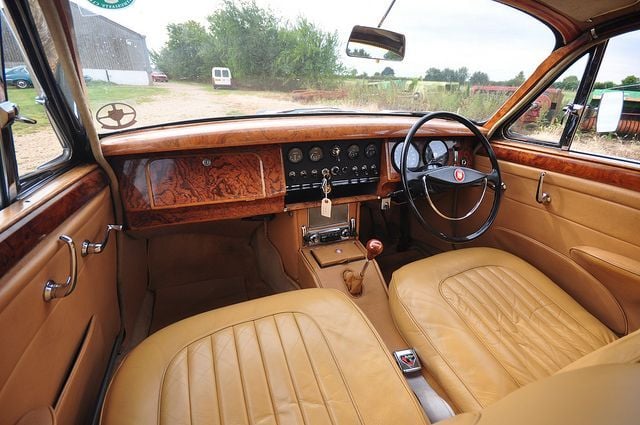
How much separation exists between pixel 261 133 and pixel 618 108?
1638 mm

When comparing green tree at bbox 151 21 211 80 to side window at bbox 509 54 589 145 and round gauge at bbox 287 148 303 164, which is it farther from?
side window at bbox 509 54 589 145

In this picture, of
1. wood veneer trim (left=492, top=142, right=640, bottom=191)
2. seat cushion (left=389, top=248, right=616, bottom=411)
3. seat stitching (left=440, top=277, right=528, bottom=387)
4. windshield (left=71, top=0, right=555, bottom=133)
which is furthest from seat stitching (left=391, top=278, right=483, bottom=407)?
windshield (left=71, top=0, right=555, bottom=133)

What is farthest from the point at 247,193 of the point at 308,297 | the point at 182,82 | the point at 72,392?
the point at 72,392

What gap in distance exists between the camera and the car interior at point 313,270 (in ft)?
2.52

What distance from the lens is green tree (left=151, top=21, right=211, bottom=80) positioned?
1.46 metres

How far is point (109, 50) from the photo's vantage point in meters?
1.33

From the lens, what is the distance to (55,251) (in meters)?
0.81

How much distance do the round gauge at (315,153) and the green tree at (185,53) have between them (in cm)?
63

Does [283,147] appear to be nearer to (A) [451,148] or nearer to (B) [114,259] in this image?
(B) [114,259]

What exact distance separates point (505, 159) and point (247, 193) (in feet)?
4.76

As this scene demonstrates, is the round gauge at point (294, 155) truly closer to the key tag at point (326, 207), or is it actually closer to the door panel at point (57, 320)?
the key tag at point (326, 207)

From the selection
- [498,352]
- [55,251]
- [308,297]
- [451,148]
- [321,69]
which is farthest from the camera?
[451,148]

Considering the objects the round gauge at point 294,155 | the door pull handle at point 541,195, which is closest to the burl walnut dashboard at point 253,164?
the round gauge at point 294,155

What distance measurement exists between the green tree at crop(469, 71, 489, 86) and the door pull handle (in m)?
0.72
